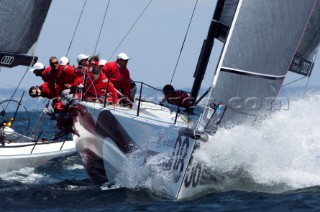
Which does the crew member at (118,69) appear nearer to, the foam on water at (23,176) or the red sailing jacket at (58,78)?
the red sailing jacket at (58,78)

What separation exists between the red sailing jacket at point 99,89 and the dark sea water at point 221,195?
1.17 meters

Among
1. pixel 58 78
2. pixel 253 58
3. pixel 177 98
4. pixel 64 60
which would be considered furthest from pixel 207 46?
pixel 64 60

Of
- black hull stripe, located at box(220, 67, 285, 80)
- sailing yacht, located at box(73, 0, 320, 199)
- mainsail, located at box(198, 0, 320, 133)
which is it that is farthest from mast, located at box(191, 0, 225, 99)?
black hull stripe, located at box(220, 67, 285, 80)

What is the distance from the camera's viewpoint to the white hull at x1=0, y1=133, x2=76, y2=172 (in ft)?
40.5

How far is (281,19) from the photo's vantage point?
9.65 meters

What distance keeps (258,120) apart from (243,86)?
0.47 meters

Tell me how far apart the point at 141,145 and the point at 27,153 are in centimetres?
385

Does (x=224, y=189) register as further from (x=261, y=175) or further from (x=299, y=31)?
(x=299, y=31)

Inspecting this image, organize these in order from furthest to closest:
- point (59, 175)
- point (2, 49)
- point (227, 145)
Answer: point (59, 175), point (2, 49), point (227, 145)

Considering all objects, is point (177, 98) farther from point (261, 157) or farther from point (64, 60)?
point (64, 60)

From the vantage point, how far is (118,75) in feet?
36.4

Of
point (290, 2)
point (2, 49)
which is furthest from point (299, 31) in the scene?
point (2, 49)

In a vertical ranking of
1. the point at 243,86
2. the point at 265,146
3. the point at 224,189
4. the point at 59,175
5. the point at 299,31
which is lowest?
the point at 59,175

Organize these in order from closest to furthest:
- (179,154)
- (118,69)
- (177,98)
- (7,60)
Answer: (179,154) → (177,98) → (7,60) → (118,69)
